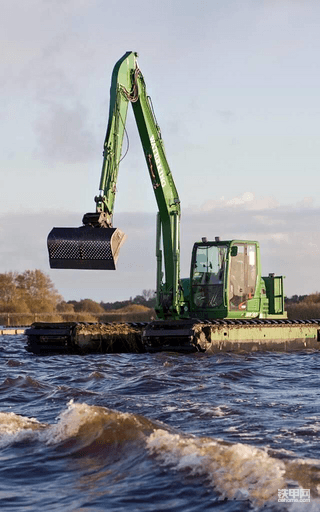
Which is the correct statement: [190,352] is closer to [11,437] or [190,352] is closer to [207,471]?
[11,437]

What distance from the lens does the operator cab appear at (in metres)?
22.3

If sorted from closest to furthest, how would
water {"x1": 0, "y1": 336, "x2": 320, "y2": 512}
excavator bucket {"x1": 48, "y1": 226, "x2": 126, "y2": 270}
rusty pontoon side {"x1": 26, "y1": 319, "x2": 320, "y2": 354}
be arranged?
1. water {"x1": 0, "y1": 336, "x2": 320, "y2": 512}
2. excavator bucket {"x1": 48, "y1": 226, "x2": 126, "y2": 270}
3. rusty pontoon side {"x1": 26, "y1": 319, "x2": 320, "y2": 354}

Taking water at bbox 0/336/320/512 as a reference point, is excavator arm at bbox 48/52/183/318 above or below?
above

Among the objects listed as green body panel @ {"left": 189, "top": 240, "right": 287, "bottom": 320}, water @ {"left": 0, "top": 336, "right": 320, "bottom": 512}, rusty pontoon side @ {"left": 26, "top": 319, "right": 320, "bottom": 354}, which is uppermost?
green body panel @ {"left": 189, "top": 240, "right": 287, "bottom": 320}

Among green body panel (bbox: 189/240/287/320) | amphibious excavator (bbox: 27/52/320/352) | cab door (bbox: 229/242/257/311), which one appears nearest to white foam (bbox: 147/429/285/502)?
amphibious excavator (bbox: 27/52/320/352)

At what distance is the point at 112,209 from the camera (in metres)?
18.5

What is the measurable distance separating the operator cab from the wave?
1349 cm

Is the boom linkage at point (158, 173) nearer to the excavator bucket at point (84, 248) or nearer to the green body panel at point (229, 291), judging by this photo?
the green body panel at point (229, 291)

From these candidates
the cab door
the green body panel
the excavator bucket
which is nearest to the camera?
the excavator bucket

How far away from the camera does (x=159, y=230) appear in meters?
23.1

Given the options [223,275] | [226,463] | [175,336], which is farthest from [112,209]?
[226,463]

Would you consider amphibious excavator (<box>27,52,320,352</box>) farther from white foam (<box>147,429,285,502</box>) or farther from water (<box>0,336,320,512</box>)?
white foam (<box>147,429,285,502</box>)

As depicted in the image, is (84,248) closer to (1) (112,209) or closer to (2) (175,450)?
(1) (112,209)

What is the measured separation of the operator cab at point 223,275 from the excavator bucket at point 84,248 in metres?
6.18
